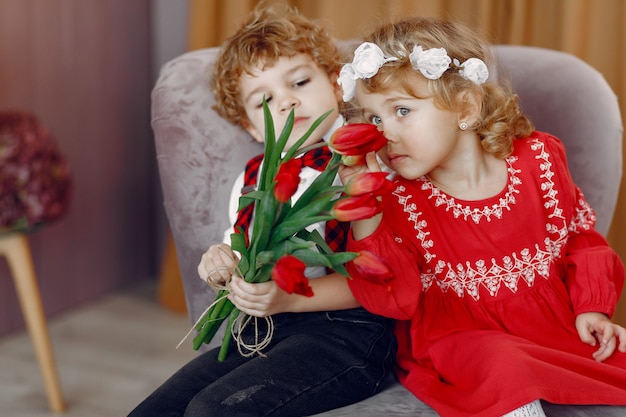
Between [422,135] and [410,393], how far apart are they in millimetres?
446

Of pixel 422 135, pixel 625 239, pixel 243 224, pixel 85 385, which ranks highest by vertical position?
pixel 422 135

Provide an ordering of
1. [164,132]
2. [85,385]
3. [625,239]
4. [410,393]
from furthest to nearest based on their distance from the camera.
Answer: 1. [85,385]
2. [625,239]
3. [164,132]
4. [410,393]

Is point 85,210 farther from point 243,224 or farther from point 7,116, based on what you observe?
point 243,224

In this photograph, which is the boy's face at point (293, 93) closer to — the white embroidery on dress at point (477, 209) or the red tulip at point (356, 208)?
the white embroidery on dress at point (477, 209)

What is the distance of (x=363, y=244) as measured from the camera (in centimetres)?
128

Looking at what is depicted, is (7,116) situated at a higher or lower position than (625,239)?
higher

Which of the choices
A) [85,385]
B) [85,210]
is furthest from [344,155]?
[85,210]

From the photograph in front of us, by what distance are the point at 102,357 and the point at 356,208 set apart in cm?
189

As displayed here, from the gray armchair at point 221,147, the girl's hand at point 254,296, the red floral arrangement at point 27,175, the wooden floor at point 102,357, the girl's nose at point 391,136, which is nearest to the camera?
the girl's hand at point 254,296

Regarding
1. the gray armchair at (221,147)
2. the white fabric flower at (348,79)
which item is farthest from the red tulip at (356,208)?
the gray armchair at (221,147)

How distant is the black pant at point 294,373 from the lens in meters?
1.22

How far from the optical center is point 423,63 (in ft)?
4.17

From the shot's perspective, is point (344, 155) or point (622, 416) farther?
point (622, 416)

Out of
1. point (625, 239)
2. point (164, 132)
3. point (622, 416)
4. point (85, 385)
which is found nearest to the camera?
point (622, 416)
